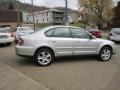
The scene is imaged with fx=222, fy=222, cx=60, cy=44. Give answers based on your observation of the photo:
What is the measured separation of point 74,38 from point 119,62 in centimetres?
214

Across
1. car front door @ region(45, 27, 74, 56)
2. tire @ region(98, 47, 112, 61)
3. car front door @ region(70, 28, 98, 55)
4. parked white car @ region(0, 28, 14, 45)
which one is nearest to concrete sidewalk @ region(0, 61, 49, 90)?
car front door @ region(45, 27, 74, 56)

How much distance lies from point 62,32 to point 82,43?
97 centimetres

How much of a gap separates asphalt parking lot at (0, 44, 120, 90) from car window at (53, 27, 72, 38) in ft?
3.75

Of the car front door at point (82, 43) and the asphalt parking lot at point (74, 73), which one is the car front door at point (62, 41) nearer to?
the car front door at point (82, 43)

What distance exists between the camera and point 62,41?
8.96 meters

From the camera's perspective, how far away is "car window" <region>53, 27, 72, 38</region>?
29.7ft

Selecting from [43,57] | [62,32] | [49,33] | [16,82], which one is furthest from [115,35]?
[16,82]

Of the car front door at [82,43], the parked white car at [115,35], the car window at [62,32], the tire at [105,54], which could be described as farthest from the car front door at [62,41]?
the parked white car at [115,35]

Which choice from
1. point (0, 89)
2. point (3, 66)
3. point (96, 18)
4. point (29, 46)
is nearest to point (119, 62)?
point (29, 46)

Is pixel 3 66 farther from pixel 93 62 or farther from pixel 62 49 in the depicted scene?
pixel 93 62

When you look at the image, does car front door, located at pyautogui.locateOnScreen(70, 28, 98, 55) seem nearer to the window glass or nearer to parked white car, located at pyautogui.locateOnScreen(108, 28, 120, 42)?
the window glass

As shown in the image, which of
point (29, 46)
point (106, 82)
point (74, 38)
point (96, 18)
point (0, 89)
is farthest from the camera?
point (96, 18)

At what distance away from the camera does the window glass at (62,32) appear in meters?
9.05

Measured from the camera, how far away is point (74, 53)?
9297 mm
